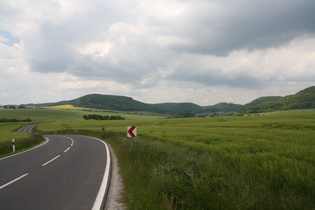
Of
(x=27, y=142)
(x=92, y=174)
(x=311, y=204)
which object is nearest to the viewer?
(x=311, y=204)

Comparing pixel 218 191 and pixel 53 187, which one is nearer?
pixel 218 191

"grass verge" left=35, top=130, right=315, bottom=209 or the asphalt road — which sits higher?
"grass verge" left=35, top=130, right=315, bottom=209

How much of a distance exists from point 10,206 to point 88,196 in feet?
6.23

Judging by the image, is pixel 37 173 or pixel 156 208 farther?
pixel 37 173

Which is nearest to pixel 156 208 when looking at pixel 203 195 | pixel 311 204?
pixel 203 195

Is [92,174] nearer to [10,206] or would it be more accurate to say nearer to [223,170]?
[10,206]

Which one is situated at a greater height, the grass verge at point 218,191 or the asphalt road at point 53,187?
the grass verge at point 218,191

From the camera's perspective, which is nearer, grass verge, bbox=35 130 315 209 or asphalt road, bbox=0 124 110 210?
grass verge, bbox=35 130 315 209

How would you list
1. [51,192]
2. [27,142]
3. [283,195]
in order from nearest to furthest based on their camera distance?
1. [283,195]
2. [51,192]
3. [27,142]

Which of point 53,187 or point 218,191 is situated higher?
point 218,191

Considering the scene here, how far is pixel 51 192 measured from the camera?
6246 mm

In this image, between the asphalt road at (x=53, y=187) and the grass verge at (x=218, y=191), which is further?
the asphalt road at (x=53, y=187)

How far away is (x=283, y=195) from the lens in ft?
13.8

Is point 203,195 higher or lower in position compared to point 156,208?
higher
